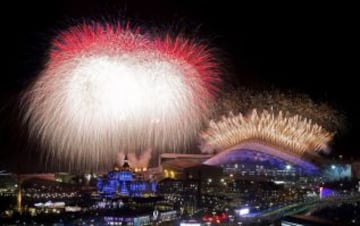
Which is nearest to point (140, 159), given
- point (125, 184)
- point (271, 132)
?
point (125, 184)

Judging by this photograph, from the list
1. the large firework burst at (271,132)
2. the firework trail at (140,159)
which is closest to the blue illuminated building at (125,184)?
the firework trail at (140,159)

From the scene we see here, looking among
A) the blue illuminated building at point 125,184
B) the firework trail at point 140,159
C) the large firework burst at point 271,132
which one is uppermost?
the large firework burst at point 271,132

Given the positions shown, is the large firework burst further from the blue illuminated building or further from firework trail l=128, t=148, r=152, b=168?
firework trail l=128, t=148, r=152, b=168

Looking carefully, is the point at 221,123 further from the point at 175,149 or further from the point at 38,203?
the point at 175,149

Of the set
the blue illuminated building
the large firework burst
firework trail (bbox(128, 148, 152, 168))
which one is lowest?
the blue illuminated building

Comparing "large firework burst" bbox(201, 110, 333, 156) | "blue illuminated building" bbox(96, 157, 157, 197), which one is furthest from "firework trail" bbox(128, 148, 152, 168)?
"large firework burst" bbox(201, 110, 333, 156)

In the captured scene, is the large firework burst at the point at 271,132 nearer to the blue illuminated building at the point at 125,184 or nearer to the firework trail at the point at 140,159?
the blue illuminated building at the point at 125,184
